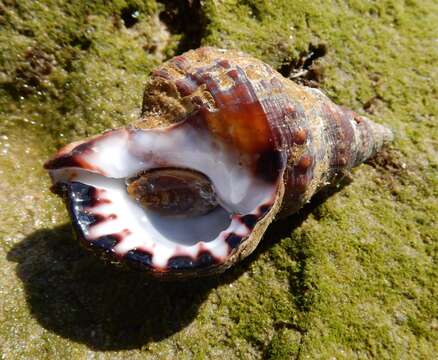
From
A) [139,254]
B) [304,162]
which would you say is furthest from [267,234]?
[139,254]

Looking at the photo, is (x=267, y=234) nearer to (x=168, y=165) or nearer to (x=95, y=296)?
(x=168, y=165)

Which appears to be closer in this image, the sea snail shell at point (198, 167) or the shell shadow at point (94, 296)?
the sea snail shell at point (198, 167)

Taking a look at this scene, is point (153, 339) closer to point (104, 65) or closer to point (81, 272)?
point (81, 272)

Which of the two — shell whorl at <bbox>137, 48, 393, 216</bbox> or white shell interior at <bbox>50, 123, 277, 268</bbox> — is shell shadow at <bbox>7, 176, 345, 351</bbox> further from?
shell whorl at <bbox>137, 48, 393, 216</bbox>

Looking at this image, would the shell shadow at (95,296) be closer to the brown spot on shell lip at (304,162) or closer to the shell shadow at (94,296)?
the shell shadow at (94,296)

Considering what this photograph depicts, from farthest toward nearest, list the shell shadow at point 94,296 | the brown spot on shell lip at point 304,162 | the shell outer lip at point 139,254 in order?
the shell shadow at point 94,296, the brown spot on shell lip at point 304,162, the shell outer lip at point 139,254

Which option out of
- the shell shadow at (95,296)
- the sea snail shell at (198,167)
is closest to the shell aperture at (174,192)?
the sea snail shell at (198,167)

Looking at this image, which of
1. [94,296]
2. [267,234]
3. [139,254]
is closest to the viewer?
[139,254]
